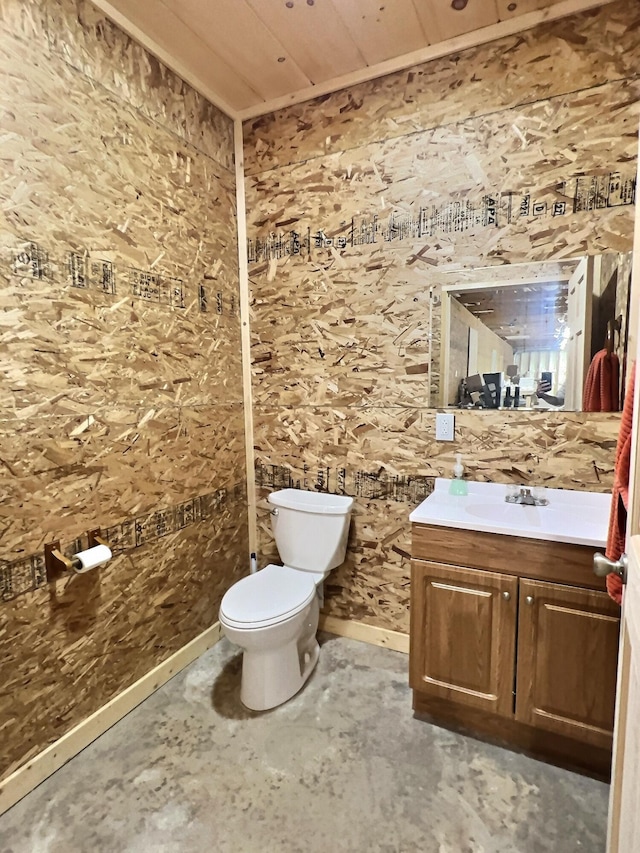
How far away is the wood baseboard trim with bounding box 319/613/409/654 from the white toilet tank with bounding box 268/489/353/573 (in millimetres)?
442

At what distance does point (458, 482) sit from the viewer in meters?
2.10

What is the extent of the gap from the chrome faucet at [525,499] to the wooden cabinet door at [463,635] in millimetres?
414

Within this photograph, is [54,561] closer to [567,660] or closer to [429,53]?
[567,660]

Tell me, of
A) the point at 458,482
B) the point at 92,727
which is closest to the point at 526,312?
the point at 458,482

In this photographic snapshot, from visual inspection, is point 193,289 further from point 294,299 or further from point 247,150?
point 247,150

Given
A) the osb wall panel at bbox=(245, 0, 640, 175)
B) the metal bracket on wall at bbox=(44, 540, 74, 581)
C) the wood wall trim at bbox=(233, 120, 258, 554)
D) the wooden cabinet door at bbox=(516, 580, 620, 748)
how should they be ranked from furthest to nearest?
the wood wall trim at bbox=(233, 120, 258, 554) → the osb wall panel at bbox=(245, 0, 640, 175) → the metal bracket on wall at bbox=(44, 540, 74, 581) → the wooden cabinet door at bbox=(516, 580, 620, 748)

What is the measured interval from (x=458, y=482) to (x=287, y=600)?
0.95m

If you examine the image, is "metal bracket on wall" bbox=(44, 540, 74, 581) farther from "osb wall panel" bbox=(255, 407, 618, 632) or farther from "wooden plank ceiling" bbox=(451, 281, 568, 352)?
"wooden plank ceiling" bbox=(451, 281, 568, 352)

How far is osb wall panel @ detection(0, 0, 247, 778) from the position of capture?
5.02 feet

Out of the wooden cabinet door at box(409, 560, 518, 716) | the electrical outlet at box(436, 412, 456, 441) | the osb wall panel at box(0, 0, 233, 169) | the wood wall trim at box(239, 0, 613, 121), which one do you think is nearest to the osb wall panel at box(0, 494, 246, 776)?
the wooden cabinet door at box(409, 560, 518, 716)

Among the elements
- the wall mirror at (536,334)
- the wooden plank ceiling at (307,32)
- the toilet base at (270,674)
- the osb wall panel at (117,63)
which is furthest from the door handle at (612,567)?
the osb wall panel at (117,63)

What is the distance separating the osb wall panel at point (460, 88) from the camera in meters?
1.74

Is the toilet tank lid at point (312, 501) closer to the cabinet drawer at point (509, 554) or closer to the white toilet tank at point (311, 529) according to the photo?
the white toilet tank at point (311, 529)

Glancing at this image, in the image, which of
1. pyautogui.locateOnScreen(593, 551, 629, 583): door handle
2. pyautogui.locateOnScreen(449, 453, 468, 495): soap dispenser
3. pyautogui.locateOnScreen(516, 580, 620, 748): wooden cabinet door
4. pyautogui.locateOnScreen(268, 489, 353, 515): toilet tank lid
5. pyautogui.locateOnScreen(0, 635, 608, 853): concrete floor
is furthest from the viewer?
pyautogui.locateOnScreen(268, 489, 353, 515): toilet tank lid
